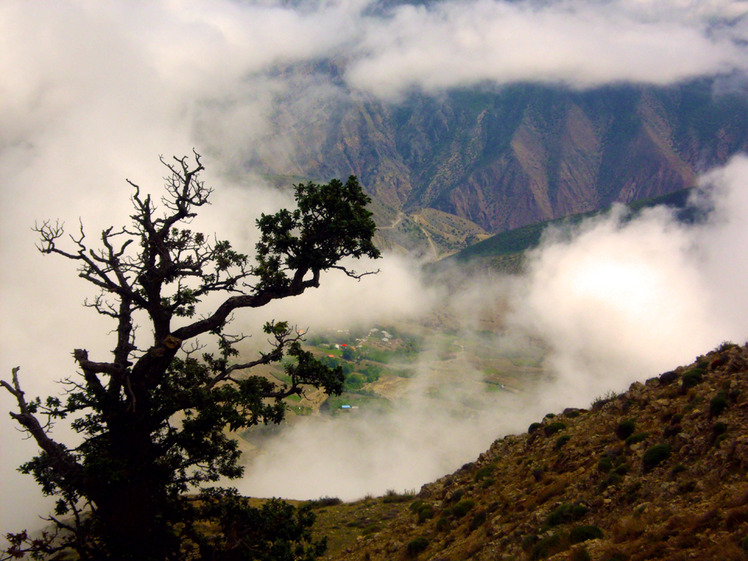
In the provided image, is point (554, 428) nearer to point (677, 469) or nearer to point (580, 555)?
point (677, 469)

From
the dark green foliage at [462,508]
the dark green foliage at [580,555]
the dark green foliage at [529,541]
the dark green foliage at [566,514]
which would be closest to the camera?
the dark green foliage at [580,555]

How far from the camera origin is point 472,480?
3378cm

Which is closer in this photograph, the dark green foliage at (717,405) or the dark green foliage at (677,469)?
the dark green foliage at (677,469)

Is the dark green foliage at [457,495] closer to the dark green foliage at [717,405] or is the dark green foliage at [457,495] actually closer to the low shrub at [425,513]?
the low shrub at [425,513]

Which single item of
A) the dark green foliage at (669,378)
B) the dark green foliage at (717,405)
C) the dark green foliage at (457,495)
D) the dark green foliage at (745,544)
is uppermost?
the dark green foliage at (669,378)

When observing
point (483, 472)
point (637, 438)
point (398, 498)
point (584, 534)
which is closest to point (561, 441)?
point (483, 472)

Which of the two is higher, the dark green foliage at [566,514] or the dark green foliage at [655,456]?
the dark green foliage at [655,456]

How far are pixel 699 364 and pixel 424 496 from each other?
21.4 metres

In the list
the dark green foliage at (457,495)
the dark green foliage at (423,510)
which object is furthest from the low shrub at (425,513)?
the dark green foliage at (457,495)

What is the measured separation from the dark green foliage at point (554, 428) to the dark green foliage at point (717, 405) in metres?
12.6

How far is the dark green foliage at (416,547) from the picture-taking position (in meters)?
27.0

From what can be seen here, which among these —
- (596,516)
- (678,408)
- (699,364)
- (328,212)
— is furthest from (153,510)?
(699,364)

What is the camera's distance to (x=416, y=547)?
1069 inches

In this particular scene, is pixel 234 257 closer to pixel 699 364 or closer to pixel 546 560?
pixel 546 560
